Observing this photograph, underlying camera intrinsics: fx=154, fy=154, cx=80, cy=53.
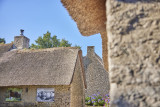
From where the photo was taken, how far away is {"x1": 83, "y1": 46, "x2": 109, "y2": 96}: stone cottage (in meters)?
17.2

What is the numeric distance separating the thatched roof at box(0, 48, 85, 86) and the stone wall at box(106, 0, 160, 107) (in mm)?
8843

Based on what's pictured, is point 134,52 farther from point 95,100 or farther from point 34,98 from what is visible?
point 95,100

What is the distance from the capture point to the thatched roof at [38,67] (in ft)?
35.5

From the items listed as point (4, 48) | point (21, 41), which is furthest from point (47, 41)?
point (4, 48)

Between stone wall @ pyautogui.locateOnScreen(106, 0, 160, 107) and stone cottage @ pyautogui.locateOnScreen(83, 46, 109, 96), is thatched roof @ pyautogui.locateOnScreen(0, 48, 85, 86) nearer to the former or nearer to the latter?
stone cottage @ pyautogui.locateOnScreen(83, 46, 109, 96)

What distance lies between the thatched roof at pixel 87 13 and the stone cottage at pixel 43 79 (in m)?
7.16

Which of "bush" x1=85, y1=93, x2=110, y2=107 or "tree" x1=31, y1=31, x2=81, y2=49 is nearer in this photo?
"bush" x1=85, y1=93, x2=110, y2=107

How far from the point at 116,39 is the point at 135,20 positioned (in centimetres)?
26

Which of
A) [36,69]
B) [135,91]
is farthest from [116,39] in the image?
[36,69]

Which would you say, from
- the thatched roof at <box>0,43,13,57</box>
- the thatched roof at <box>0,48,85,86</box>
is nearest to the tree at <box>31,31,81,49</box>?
the thatched roof at <box>0,43,13,57</box>

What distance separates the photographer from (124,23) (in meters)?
1.49

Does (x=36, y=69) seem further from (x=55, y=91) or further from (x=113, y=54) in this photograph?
(x=113, y=54)

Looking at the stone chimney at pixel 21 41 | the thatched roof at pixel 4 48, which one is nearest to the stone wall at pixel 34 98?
the thatched roof at pixel 4 48

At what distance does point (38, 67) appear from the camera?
12.1 metres
